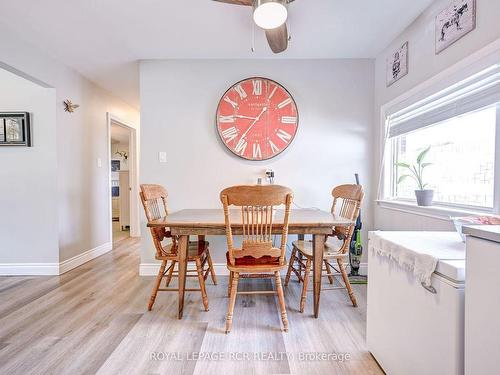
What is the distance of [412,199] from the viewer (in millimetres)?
2314

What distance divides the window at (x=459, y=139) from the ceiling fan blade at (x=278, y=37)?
1189 mm

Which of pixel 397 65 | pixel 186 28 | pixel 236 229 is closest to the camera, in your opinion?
pixel 236 229

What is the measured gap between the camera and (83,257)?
3.23 m

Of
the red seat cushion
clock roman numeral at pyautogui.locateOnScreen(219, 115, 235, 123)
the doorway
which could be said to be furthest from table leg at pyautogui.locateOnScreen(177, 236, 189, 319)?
the doorway

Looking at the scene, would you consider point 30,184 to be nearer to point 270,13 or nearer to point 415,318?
point 270,13

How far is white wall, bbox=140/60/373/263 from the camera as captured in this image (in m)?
2.81

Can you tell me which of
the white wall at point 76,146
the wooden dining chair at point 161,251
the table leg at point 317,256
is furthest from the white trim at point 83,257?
the table leg at point 317,256

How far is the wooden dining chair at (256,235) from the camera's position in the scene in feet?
5.26

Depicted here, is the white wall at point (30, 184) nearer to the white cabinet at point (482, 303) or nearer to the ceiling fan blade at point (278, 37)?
the ceiling fan blade at point (278, 37)

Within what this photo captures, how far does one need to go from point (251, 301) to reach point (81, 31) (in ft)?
9.09

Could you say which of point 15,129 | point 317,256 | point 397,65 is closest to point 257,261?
point 317,256

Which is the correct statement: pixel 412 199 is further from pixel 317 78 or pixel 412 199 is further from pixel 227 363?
pixel 227 363

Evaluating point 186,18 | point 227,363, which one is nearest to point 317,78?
point 186,18

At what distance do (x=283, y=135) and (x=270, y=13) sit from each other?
1.36m
